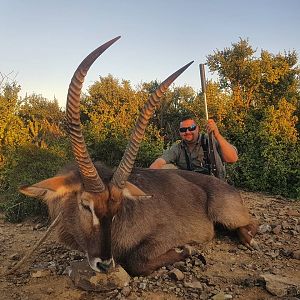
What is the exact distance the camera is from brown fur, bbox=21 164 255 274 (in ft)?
16.4

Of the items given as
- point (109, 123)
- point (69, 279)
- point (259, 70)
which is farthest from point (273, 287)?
point (259, 70)

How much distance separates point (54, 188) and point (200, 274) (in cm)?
201

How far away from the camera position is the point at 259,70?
1655 cm

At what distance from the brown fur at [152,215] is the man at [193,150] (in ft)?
4.27

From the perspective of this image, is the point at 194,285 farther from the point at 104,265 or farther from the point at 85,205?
the point at 85,205

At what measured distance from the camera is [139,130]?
4930 millimetres

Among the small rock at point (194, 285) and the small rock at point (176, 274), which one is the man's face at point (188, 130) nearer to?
the small rock at point (176, 274)

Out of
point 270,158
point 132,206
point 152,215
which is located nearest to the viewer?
point 132,206

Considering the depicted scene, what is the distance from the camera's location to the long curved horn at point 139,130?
15.6ft

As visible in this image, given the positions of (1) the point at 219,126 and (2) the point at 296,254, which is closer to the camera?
(2) the point at 296,254

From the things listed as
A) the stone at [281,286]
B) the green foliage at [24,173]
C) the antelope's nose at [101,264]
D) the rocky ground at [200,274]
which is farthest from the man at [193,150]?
the antelope's nose at [101,264]

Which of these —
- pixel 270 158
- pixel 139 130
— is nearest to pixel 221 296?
pixel 139 130

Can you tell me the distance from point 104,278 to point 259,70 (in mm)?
13493

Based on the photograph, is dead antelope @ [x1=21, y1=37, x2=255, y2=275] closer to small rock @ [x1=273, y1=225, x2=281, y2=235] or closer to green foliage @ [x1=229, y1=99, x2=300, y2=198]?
small rock @ [x1=273, y1=225, x2=281, y2=235]
